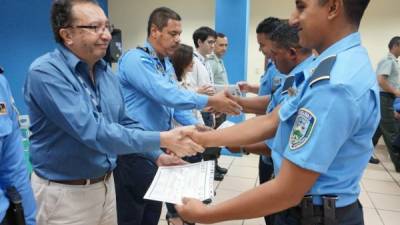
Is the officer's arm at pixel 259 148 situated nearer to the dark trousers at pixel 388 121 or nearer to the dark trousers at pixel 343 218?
the dark trousers at pixel 343 218

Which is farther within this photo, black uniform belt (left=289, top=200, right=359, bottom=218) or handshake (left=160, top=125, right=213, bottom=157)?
handshake (left=160, top=125, right=213, bottom=157)

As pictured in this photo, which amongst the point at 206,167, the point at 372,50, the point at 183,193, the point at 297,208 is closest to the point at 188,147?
the point at 206,167

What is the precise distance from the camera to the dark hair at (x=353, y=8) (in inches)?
33.4

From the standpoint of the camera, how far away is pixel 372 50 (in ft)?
19.0

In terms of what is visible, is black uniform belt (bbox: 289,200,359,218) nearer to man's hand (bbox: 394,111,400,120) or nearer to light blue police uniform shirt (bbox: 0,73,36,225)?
light blue police uniform shirt (bbox: 0,73,36,225)

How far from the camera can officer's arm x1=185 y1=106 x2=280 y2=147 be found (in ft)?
4.29

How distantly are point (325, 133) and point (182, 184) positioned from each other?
27.8 inches

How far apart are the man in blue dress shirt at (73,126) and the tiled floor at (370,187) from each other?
1602 millimetres

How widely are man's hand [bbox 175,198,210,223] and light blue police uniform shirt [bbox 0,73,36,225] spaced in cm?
52

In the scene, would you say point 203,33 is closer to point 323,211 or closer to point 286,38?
point 286,38

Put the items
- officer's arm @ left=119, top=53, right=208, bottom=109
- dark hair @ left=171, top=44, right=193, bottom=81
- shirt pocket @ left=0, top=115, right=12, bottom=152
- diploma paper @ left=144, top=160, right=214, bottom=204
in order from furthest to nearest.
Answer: dark hair @ left=171, top=44, right=193, bottom=81
officer's arm @ left=119, top=53, right=208, bottom=109
diploma paper @ left=144, top=160, right=214, bottom=204
shirt pocket @ left=0, top=115, right=12, bottom=152

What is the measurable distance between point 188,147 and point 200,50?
285 cm

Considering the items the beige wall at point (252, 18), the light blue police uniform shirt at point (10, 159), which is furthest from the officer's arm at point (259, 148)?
the beige wall at point (252, 18)

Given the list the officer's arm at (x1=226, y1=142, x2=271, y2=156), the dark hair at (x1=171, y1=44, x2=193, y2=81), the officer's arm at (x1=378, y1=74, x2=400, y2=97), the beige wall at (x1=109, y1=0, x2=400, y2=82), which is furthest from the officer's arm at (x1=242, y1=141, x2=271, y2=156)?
the beige wall at (x1=109, y1=0, x2=400, y2=82)
